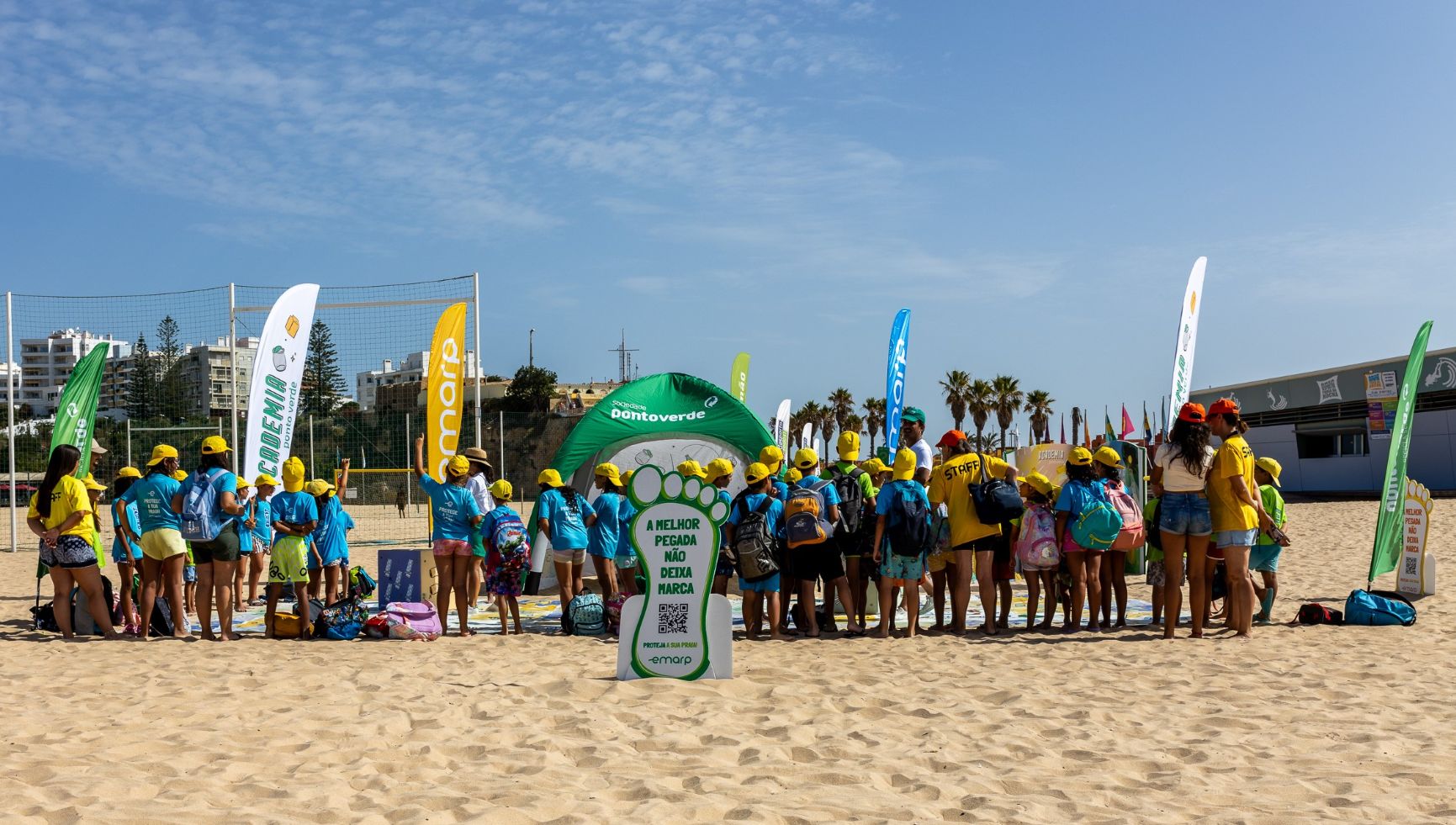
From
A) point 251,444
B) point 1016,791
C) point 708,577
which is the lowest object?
point 1016,791

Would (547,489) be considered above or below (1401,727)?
above

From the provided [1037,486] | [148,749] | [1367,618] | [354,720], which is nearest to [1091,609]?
→ [1037,486]

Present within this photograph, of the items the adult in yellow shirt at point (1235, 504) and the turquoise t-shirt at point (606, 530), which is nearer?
the adult in yellow shirt at point (1235, 504)

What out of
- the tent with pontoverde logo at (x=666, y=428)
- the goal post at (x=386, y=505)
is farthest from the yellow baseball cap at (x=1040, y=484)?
the goal post at (x=386, y=505)

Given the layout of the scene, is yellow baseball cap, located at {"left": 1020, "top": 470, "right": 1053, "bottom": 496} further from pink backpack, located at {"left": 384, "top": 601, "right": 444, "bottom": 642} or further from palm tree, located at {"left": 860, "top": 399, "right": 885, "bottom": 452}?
palm tree, located at {"left": 860, "top": 399, "right": 885, "bottom": 452}

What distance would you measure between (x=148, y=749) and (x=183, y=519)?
3.63 metres

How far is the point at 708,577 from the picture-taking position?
6383 millimetres

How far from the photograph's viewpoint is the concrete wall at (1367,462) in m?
31.1

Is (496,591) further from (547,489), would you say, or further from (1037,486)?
(1037,486)

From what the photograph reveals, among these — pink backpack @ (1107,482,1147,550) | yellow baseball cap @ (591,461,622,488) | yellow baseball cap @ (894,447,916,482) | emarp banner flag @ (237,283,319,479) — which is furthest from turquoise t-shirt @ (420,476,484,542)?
pink backpack @ (1107,482,1147,550)

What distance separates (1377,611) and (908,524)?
136 inches

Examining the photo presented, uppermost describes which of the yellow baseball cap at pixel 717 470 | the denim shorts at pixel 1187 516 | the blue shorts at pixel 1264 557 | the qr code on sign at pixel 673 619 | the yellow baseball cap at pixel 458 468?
the yellow baseball cap at pixel 458 468

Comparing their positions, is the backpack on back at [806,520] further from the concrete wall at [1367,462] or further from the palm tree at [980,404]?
the palm tree at [980,404]

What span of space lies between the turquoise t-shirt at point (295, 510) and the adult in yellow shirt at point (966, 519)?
464cm
